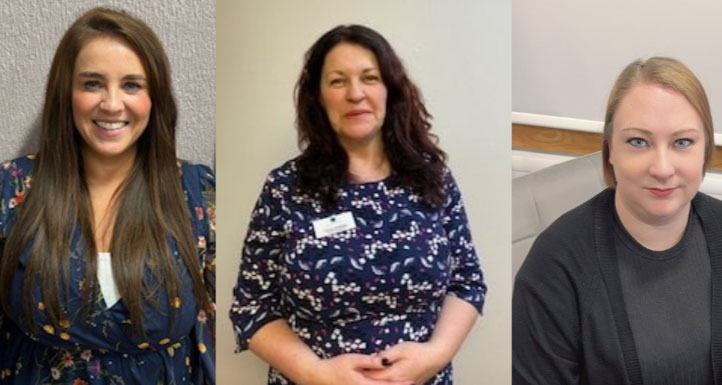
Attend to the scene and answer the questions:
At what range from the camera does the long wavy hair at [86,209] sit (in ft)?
3.36

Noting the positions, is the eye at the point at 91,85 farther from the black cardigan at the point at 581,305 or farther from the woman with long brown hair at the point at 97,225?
the black cardigan at the point at 581,305

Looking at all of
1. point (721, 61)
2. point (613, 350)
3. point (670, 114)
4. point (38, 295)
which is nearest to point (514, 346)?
point (613, 350)

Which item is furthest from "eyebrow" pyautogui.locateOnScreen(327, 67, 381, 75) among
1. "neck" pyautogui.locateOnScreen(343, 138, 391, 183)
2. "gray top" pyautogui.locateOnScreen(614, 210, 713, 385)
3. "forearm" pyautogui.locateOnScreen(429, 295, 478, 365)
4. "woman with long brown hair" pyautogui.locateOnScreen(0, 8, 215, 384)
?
"gray top" pyautogui.locateOnScreen(614, 210, 713, 385)

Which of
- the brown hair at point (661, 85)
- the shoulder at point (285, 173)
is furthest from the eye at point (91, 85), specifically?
the brown hair at point (661, 85)

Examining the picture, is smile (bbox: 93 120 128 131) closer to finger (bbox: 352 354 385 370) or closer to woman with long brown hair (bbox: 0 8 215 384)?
woman with long brown hair (bbox: 0 8 215 384)

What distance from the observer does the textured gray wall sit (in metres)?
1.07

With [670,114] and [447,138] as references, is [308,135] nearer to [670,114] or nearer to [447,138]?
[447,138]

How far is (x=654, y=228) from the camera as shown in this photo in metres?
1.22

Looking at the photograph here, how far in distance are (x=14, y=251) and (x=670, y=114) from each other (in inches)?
37.8

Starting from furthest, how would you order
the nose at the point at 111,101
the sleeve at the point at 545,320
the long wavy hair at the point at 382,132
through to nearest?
the sleeve at the point at 545,320 → the long wavy hair at the point at 382,132 → the nose at the point at 111,101

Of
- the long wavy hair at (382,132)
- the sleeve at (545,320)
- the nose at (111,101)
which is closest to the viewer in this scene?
the nose at (111,101)

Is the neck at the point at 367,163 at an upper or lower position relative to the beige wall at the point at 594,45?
lower

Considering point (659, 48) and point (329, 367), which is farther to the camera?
point (659, 48)

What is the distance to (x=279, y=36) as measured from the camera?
1.13 meters
